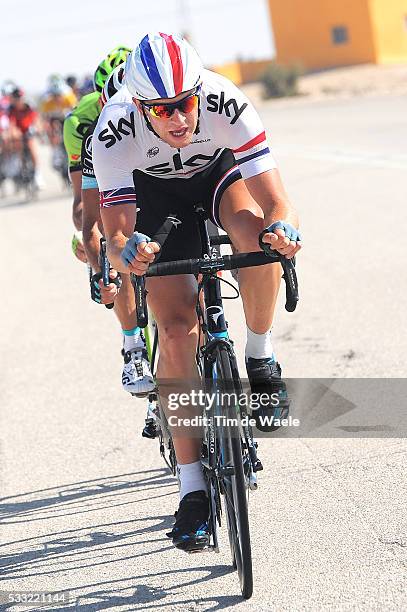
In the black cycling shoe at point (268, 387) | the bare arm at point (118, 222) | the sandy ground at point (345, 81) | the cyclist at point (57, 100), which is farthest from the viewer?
the sandy ground at point (345, 81)

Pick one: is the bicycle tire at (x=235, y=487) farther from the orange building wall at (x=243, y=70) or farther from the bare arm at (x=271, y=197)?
the orange building wall at (x=243, y=70)

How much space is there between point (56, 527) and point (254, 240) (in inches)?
66.8

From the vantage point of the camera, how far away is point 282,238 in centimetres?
401

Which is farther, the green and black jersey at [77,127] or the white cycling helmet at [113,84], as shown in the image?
the green and black jersey at [77,127]

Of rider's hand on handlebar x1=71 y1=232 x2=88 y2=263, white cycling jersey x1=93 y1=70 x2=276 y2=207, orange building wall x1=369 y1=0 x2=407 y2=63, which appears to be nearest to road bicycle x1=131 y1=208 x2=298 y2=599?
white cycling jersey x1=93 y1=70 x2=276 y2=207

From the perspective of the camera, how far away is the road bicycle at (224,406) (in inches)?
157

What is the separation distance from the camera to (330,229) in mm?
12297

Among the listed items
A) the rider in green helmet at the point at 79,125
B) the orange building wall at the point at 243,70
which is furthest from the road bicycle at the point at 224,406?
the orange building wall at the point at 243,70

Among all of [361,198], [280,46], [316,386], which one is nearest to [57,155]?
[361,198]

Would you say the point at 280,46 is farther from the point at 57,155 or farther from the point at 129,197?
the point at 129,197

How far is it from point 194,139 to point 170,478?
1850 millimetres

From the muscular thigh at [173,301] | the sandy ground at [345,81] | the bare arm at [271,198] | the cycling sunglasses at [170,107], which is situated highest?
the cycling sunglasses at [170,107]

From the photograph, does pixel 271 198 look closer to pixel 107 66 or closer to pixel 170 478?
pixel 170 478

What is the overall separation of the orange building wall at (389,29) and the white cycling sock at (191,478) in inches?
2198
